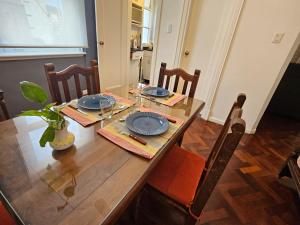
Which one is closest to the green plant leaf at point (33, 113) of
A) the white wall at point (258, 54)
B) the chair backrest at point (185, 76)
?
the chair backrest at point (185, 76)

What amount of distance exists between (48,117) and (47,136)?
0.21 feet

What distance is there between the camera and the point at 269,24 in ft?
5.67

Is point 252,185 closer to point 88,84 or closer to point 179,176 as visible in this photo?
point 179,176

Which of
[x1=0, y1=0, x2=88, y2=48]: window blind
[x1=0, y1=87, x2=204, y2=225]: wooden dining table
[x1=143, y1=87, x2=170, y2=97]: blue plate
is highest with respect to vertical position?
[x1=0, y1=0, x2=88, y2=48]: window blind

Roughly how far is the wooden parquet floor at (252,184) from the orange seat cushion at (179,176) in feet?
1.43

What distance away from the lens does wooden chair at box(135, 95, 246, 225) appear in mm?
578

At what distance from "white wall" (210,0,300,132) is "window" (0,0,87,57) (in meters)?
2.06

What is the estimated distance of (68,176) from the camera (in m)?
0.52

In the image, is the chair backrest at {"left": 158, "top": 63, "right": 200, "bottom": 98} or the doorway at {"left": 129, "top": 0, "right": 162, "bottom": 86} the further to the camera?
the doorway at {"left": 129, "top": 0, "right": 162, "bottom": 86}

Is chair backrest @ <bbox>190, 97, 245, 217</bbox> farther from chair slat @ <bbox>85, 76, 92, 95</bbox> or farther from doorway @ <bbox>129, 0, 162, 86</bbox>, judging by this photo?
doorway @ <bbox>129, 0, 162, 86</bbox>

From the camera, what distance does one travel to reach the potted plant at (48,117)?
1.67 ft

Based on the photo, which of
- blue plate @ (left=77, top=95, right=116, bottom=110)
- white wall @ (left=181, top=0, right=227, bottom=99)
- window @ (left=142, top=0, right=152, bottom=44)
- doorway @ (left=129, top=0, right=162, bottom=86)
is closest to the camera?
blue plate @ (left=77, top=95, right=116, bottom=110)

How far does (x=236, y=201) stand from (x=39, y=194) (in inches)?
53.7

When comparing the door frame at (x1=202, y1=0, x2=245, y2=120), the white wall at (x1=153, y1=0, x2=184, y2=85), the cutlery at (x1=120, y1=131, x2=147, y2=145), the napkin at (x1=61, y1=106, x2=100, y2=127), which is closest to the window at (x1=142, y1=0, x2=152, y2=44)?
the white wall at (x1=153, y1=0, x2=184, y2=85)
